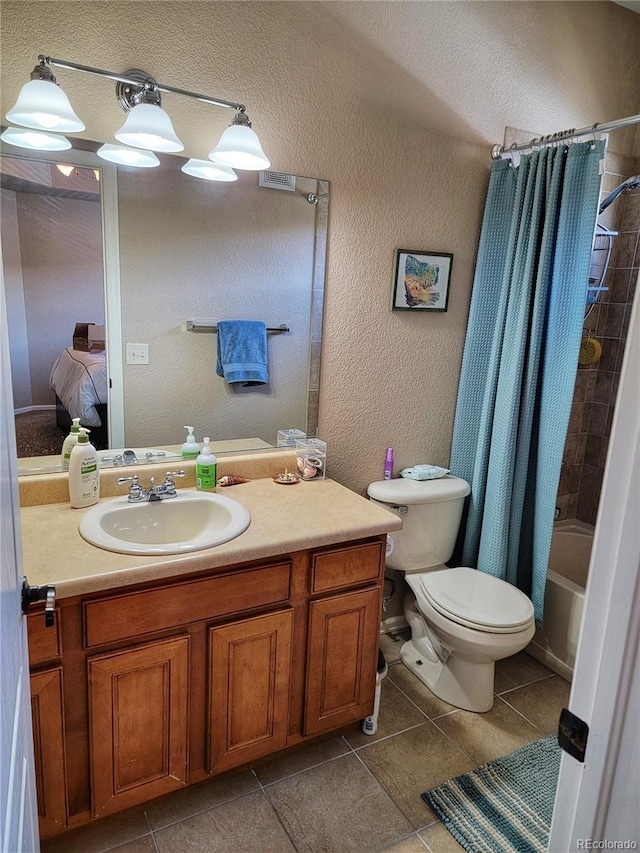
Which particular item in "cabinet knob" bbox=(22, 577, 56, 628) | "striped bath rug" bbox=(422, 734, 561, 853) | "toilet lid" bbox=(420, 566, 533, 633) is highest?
"cabinet knob" bbox=(22, 577, 56, 628)

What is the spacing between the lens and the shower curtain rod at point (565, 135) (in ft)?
6.43

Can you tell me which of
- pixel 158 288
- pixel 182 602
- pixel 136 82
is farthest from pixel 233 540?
pixel 136 82

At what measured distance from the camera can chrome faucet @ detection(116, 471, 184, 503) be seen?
1.78m

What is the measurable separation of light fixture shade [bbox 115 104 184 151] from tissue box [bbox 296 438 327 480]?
112 centimetres

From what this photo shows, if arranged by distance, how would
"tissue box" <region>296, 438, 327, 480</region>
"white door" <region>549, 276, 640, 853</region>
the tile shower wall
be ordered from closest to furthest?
"white door" <region>549, 276, 640, 853</region> < "tissue box" <region>296, 438, 327, 480</region> < the tile shower wall

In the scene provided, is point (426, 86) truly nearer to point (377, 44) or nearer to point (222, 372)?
point (377, 44)

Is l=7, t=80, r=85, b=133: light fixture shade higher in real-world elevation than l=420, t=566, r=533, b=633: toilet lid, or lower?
higher

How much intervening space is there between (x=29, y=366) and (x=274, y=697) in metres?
1.24

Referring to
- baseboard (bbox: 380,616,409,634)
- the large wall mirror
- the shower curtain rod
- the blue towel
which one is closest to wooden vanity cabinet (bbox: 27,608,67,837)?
the large wall mirror

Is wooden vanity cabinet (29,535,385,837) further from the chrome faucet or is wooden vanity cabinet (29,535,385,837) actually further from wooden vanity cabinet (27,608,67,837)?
the chrome faucet

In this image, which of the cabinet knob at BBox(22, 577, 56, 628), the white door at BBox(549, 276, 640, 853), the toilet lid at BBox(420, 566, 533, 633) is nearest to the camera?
the white door at BBox(549, 276, 640, 853)

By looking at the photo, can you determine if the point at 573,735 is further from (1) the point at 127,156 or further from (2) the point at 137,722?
(1) the point at 127,156

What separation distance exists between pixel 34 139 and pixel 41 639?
4.41 feet

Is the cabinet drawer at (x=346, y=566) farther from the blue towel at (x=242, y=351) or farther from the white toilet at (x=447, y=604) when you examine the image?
the blue towel at (x=242, y=351)
